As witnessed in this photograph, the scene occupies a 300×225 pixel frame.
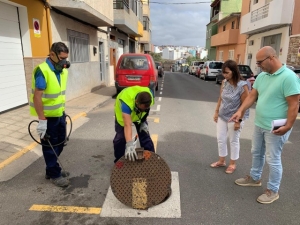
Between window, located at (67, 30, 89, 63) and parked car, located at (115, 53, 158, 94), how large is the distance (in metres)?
1.86

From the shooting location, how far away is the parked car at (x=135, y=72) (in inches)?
387

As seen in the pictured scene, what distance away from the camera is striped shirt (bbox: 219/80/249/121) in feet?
11.2

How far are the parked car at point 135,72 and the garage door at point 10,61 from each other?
3798 millimetres

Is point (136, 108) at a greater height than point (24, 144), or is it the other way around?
point (136, 108)

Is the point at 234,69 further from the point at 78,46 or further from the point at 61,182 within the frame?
the point at 78,46

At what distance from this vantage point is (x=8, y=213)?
269 centimetres

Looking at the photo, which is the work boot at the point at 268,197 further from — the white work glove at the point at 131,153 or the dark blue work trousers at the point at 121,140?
the white work glove at the point at 131,153

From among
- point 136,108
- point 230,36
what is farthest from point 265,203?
point 230,36

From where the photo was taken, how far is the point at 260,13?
17.5 meters

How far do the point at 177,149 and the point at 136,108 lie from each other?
2218 mm

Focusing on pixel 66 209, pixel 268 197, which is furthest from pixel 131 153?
pixel 268 197

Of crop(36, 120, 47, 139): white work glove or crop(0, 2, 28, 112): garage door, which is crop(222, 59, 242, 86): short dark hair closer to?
crop(36, 120, 47, 139): white work glove

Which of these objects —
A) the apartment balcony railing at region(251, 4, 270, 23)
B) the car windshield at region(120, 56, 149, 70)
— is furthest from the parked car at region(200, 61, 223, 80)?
the car windshield at region(120, 56, 149, 70)

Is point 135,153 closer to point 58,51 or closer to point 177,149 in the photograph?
point 58,51
